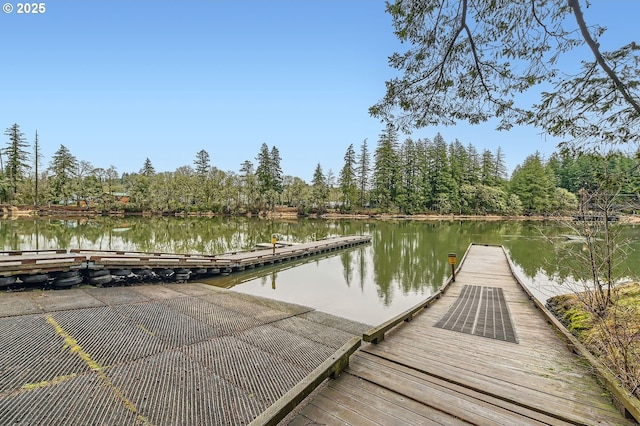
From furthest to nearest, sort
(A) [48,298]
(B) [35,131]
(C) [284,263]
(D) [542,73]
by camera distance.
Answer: (B) [35,131]
(C) [284,263]
(A) [48,298]
(D) [542,73]

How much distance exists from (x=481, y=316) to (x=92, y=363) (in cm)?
→ 598

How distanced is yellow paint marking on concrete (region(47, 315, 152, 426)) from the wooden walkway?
1619 mm

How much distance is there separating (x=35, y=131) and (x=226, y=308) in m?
53.9

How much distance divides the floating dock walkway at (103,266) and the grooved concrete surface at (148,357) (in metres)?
0.87

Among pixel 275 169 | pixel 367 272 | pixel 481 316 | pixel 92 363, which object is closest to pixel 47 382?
pixel 92 363

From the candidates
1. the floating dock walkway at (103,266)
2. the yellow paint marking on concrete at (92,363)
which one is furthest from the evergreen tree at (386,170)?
the yellow paint marking on concrete at (92,363)

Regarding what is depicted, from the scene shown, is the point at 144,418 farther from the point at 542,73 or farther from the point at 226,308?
the point at 542,73

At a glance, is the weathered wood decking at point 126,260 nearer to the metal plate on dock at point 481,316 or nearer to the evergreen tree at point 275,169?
the metal plate on dock at point 481,316

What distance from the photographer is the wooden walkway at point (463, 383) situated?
6.75 feet

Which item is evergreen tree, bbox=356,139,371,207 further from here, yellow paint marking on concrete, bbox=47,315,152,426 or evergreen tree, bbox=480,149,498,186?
yellow paint marking on concrete, bbox=47,315,152,426

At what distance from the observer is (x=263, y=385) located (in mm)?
3262

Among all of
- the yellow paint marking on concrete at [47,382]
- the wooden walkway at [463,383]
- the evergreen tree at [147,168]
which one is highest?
the evergreen tree at [147,168]

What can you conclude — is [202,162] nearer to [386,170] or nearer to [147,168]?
[147,168]

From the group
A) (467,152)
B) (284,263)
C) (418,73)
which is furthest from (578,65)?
(467,152)
